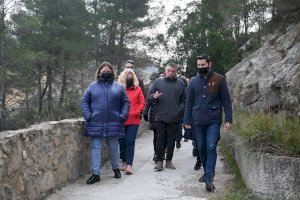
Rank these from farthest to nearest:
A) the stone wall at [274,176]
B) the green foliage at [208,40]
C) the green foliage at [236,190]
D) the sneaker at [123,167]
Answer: the green foliage at [208,40] < the sneaker at [123,167] < the green foliage at [236,190] < the stone wall at [274,176]

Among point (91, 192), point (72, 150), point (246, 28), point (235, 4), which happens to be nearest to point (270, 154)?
point (91, 192)

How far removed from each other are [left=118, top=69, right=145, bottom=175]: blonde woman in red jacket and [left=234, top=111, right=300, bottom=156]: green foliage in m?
2.27

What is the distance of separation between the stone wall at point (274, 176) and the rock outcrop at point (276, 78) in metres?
2.18

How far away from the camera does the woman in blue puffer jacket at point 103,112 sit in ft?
22.9

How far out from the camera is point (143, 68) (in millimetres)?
29578

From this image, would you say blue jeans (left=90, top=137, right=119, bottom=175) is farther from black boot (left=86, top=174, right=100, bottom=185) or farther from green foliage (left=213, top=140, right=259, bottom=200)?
green foliage (left=213, top=140, right=259, bottom=200)

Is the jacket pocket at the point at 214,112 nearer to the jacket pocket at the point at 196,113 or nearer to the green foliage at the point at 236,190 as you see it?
the jacket pocket at the point at 196,113

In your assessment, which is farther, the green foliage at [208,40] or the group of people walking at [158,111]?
the green foliage at [208,40]

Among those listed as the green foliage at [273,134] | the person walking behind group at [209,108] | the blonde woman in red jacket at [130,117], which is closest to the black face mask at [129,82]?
the blonde woman in red jacket at [130,117]

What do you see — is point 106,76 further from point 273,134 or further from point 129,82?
point 273,134

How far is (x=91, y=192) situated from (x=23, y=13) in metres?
19.4

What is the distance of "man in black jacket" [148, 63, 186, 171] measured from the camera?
307 inches

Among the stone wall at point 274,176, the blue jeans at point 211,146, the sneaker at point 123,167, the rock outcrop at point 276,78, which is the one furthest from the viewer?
the rock outcrop at point 276,78

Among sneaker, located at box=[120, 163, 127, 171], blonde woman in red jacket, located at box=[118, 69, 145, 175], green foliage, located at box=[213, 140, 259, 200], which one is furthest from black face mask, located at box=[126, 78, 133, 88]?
green foliage, located at box=[213, 140, 259, 200]
